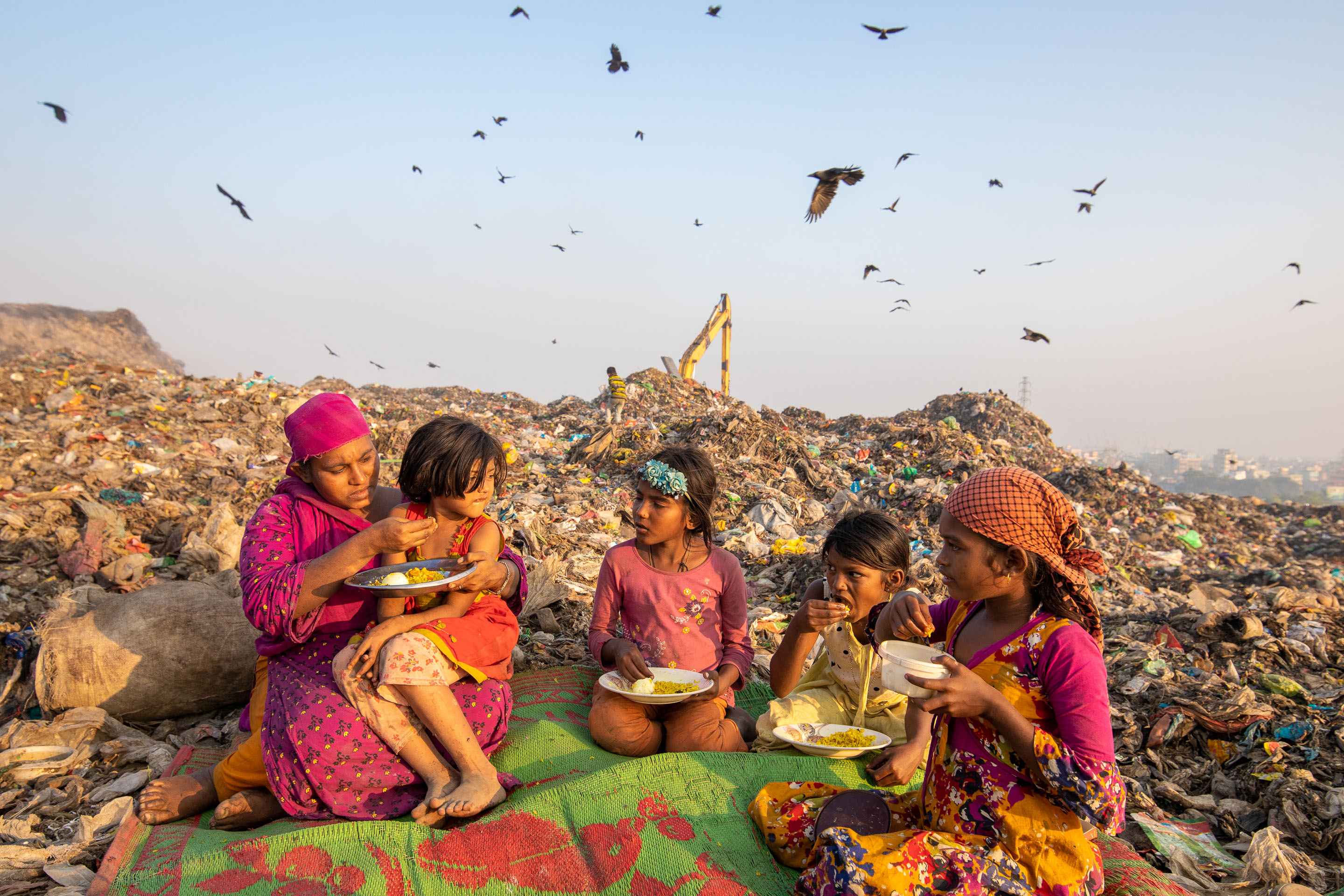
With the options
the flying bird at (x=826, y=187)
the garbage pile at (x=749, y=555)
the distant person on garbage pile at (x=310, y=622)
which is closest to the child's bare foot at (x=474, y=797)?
the distant person on garbage pile at (x=310, y=622)

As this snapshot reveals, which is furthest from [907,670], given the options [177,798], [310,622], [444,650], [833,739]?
[177,798]

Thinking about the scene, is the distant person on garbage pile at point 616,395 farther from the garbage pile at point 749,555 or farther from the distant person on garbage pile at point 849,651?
the distant person on garbage pile at point 849,651

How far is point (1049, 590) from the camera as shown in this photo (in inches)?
74.9

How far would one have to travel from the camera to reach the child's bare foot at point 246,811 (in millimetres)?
2465

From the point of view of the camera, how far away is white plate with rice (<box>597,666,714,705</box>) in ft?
9.14

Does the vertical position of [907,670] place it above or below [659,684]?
above

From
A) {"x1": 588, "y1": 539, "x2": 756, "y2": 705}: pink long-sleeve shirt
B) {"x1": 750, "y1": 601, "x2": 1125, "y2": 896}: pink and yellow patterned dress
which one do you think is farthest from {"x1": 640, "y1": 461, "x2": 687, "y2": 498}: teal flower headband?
{"x1": 750, "y1": 601, "x2": 1125, "y2": 896}: pink and yellow patterned dress

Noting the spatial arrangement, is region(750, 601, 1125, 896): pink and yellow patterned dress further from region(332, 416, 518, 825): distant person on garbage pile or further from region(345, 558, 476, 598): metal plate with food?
region(345, 558, 476, 598): metal plate with food

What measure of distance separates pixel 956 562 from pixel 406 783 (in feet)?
6.71

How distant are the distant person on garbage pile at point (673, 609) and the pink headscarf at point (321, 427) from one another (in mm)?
1242

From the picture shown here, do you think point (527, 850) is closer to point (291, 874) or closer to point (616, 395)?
point (291, 874)

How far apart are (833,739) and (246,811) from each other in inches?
85.9

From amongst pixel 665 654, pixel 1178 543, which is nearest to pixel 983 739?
pixel 665 654

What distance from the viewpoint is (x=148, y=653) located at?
3334mm
